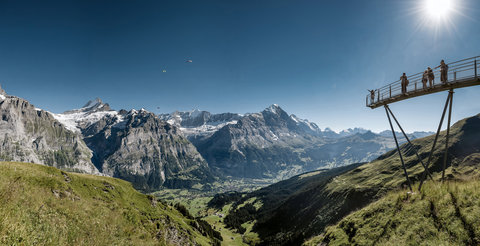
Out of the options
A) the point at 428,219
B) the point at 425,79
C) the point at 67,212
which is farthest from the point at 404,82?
the point at 67,212

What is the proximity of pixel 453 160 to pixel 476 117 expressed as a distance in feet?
279

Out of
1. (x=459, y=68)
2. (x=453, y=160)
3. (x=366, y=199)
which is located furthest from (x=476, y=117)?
(x=459, y=68)

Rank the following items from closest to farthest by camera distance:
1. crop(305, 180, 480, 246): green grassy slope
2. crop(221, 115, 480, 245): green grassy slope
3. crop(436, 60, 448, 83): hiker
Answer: crop(305, 180, 480, 246): green grassy slope, crop(436, 60, 448, 83): hiker, crop(221, 115, 480, 245): green grassy slope

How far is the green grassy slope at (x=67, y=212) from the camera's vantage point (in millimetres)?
11180

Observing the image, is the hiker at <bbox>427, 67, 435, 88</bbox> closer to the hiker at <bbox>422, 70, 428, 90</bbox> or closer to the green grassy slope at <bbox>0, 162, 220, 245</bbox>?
the hiker at <bbox>422, 70, 428, 90</bbox>

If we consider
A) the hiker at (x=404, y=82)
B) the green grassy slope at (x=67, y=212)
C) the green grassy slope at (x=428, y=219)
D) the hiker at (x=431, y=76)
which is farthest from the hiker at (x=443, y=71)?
the green grassy slope at (x=67, y=212)

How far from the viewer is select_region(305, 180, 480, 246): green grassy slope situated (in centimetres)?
1384

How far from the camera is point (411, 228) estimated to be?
1700 cm

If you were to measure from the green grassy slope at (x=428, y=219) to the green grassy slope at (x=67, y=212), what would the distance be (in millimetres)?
24659

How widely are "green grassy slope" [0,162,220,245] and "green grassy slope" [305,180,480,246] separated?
24659 mm

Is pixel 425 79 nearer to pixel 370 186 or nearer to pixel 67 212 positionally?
pixel 67 212

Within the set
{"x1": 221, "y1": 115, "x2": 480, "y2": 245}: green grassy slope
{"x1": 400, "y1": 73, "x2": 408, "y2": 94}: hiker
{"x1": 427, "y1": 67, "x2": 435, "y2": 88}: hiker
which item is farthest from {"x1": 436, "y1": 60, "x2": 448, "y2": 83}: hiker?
{"x1": 221, "y1": 115, "x2": 480, "y2": 245}: green grassy slope

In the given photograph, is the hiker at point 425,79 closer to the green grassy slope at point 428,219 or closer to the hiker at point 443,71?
the hiker at point 443,71

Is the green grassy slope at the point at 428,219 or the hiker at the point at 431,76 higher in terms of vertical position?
the hiker at the point at 431,76
